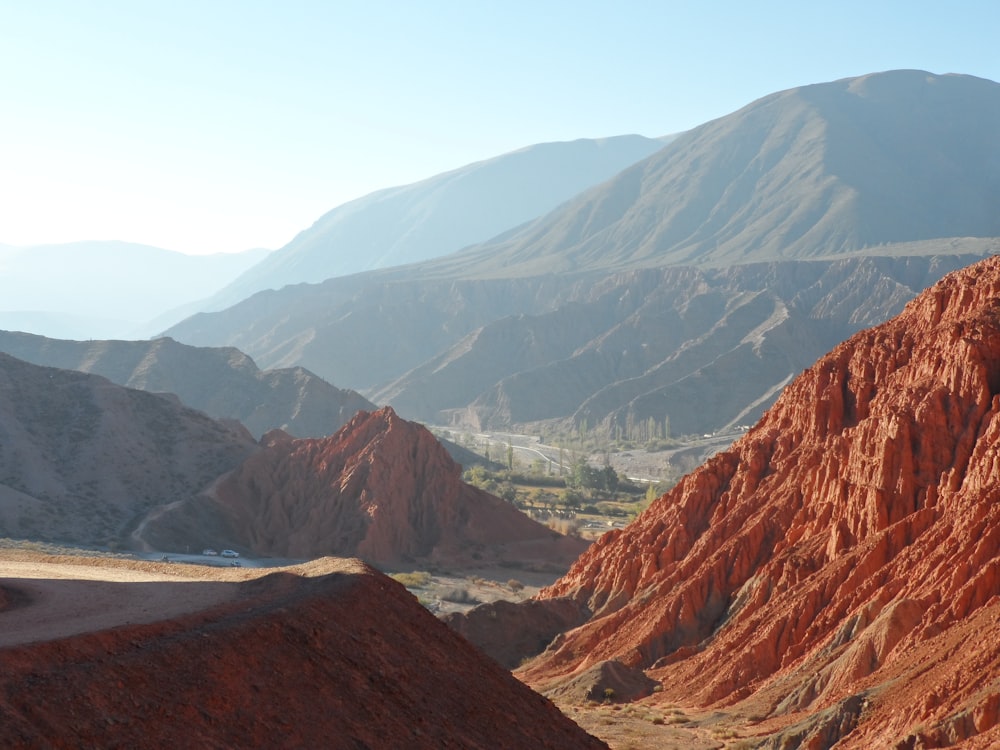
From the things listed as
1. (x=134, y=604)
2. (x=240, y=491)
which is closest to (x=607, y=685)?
(x=134, y=604)

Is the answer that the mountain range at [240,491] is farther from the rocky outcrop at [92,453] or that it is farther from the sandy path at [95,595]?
the sandy path at [95,595]

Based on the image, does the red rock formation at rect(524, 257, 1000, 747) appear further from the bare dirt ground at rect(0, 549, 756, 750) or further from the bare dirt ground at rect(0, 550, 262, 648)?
the bare dirt ground at rect(0, 550, 262, 648)

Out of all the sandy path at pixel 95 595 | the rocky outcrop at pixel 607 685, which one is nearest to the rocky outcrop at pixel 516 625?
the rocky outcrop at pixel 607 685

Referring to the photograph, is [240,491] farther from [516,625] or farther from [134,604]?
[134,604]

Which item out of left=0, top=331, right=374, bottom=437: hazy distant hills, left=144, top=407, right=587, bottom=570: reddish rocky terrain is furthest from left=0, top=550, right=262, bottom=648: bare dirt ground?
left=0, top=331, right=374, bottom=437: hazy distant hills

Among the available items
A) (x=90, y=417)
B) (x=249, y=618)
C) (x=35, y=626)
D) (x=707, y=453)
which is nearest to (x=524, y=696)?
(x=249, y=618)

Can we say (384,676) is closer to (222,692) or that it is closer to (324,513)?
(222,692)
